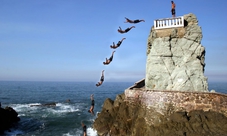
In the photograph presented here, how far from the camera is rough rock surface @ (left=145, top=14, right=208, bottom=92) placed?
838 inches

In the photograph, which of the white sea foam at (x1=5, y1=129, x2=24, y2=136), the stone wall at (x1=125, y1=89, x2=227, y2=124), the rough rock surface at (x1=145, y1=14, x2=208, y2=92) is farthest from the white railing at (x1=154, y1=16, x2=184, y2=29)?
the white sea foam at (x1=5, y1=129, x2=24, y2=136)

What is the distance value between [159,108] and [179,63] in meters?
6.02

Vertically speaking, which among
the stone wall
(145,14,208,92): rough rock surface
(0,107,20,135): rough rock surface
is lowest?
(0,107,20,135): rough rock surface

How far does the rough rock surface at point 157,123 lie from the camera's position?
54.7 ft

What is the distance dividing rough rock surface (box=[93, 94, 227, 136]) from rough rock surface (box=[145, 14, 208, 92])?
3.58 m

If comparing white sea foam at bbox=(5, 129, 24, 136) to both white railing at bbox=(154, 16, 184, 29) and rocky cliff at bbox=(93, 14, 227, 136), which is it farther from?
white railing at bbox=(154, 16, 184, 29)

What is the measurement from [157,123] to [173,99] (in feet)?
9.48

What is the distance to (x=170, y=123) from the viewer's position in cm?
1808

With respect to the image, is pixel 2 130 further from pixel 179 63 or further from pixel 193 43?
pixel 193 43

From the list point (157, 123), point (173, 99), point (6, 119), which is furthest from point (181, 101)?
point (6, 119)

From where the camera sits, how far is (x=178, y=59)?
22.9 metres

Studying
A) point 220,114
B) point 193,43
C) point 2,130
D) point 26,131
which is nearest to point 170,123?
point 220,114

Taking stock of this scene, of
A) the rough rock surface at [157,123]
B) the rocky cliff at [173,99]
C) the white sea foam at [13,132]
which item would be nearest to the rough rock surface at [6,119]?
the white sea foam at [13,132]

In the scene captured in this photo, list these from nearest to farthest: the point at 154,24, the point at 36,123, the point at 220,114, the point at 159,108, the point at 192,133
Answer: the point at 192,133, the point at 220,114, the point at 159,108, the point at 154,24, the point at 36,123
